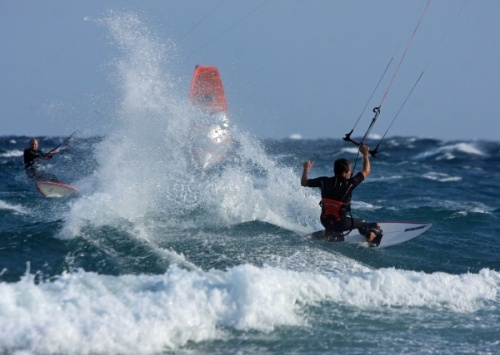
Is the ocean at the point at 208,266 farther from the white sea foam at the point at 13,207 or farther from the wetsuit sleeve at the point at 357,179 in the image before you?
the wetsuit sleeve at the point at 357,179

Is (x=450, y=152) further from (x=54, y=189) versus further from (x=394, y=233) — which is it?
(x=394, y=233)

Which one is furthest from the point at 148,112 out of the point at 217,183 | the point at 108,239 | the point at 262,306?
the point at 262,306

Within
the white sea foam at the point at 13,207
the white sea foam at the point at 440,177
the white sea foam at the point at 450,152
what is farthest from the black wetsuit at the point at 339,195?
the white sea foam at the point at 450,152

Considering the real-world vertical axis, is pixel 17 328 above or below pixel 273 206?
below

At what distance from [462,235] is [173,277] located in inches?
308

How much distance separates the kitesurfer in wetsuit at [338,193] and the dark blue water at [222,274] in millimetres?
343

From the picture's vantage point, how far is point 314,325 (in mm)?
6012

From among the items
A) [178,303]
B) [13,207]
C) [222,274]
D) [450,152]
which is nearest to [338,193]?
[222,274]

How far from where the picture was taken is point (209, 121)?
13.9m

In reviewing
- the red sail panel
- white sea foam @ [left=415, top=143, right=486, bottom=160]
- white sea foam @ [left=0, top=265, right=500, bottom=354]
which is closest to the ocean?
white sea foam @ [left=0, top=265, right=500, bottom=354]

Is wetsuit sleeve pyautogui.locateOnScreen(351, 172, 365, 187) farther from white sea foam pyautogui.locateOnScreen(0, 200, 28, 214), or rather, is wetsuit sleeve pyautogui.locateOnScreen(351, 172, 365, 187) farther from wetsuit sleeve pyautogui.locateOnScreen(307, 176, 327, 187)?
white sea foam pyautogui.locateOnScreen(0, 200, 28, 214)

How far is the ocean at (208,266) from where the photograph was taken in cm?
542

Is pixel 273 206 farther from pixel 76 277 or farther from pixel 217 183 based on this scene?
pixel 76 277

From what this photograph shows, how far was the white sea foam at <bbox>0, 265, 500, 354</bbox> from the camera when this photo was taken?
5.09 metres
